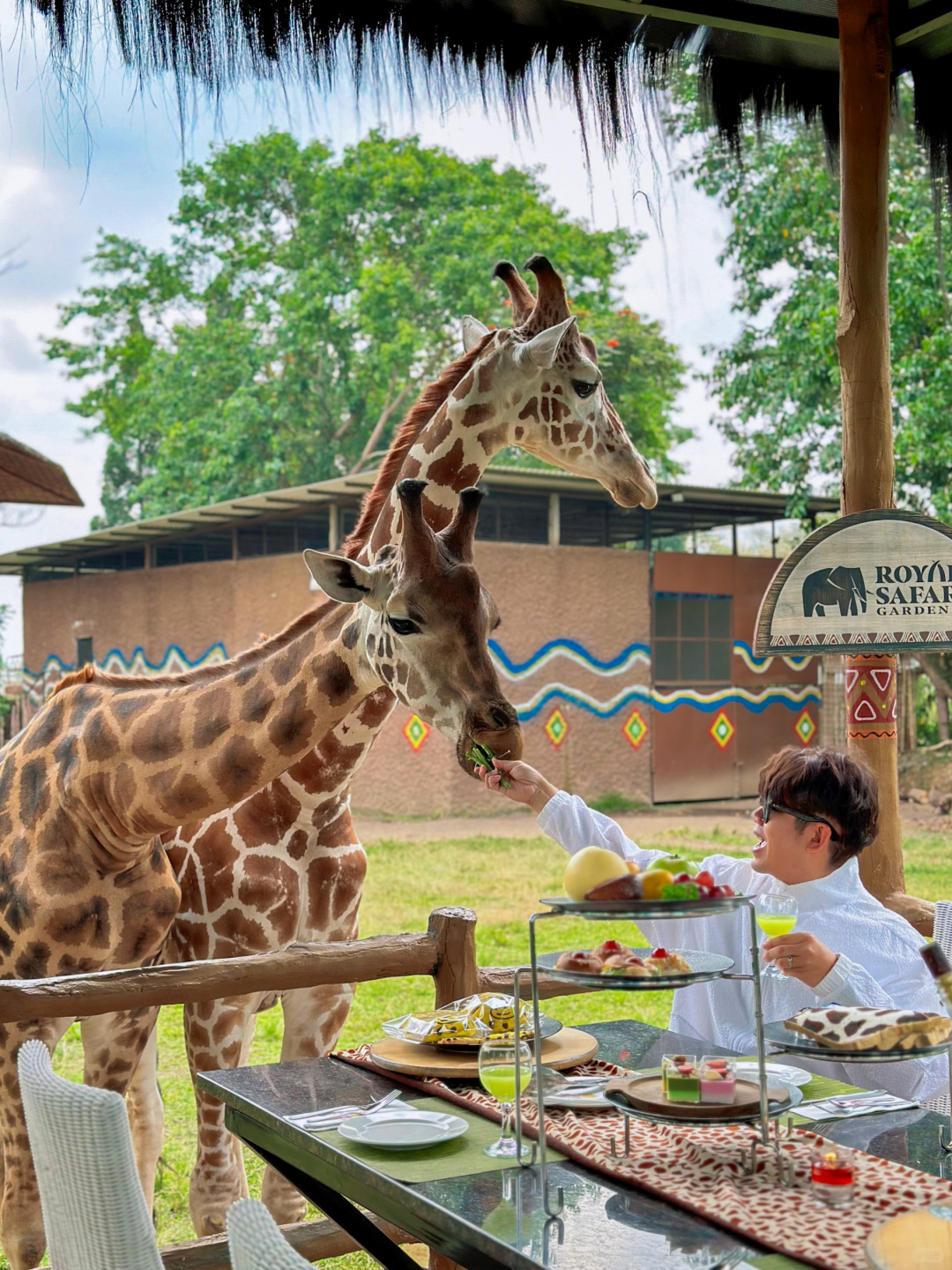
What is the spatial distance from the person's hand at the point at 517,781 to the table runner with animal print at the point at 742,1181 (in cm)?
69

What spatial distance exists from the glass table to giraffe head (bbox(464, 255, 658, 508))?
1.89 meters

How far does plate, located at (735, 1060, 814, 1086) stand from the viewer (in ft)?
6.69

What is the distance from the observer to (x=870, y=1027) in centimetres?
186

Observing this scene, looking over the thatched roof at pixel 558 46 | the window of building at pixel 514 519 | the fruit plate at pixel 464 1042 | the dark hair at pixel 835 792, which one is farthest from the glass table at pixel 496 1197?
the window of building at pixel 514 519

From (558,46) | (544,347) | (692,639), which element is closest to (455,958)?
(544,347)

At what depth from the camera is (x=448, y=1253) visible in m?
1.68

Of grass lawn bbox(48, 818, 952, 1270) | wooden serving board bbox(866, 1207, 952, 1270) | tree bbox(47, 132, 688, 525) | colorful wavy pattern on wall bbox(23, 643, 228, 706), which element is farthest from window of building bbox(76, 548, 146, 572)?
wooden serving board bbox(866, 1207, 952, 1270)

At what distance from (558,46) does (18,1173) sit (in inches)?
136

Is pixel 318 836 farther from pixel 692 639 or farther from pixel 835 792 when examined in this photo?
pixel 692 639

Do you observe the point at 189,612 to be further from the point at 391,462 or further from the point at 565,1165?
the point at 565,1165

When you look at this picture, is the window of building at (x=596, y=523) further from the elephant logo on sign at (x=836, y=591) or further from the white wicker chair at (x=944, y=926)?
the white wicker chair at (x=944, y=926)

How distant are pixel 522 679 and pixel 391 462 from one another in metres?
10.2

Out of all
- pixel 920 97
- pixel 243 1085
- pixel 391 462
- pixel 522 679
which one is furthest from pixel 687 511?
pixel 243 1085

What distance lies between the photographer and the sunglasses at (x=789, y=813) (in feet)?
7.57
